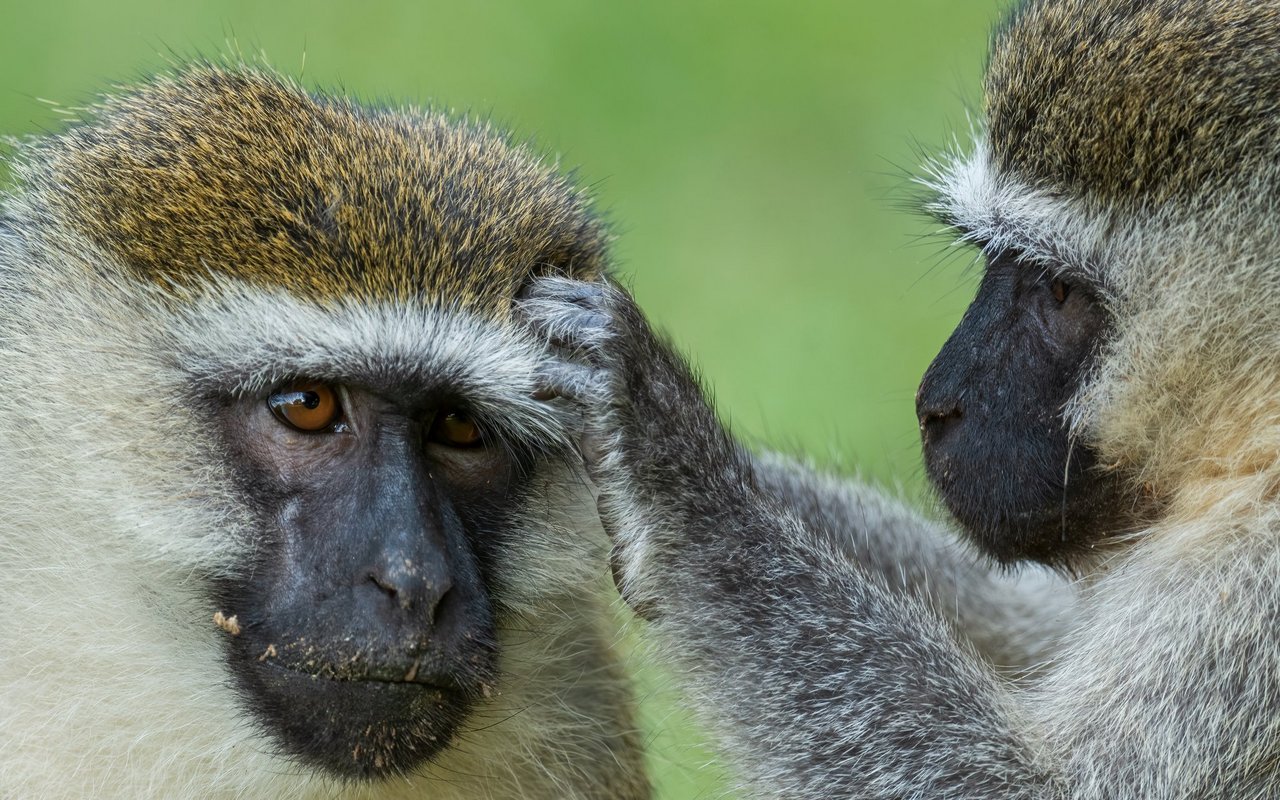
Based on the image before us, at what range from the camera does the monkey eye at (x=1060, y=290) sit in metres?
3.98

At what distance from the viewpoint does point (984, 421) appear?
3928mm

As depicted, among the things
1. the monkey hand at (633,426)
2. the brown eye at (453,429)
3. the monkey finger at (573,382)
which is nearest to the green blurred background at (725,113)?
the monkey hand at (633,426)

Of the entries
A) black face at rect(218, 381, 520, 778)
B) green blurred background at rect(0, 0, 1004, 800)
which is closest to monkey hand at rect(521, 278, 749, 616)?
black face at rect(218, 381, 520, 778)

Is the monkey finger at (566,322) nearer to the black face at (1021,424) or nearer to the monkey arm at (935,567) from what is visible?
the black face at (1021,424)

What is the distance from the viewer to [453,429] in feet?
12.1

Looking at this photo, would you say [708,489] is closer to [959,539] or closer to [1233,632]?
[959,539]

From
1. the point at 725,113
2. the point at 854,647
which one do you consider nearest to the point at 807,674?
the point at 854,647

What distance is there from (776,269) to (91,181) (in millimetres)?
5473

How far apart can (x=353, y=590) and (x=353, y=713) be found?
0.26m

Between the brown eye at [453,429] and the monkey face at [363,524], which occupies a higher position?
the brown eye at [453,429]

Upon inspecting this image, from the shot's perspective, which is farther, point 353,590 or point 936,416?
point 936,416

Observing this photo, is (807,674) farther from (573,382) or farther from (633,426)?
(573,382)

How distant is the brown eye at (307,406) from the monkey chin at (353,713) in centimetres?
50

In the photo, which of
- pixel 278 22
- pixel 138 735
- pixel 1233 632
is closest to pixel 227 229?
pixel 138 735
